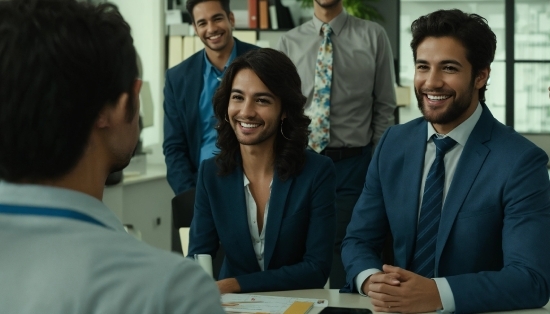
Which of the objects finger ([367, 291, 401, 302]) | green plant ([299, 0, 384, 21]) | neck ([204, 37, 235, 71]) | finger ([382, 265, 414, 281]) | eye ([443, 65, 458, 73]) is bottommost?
finger ([367, 291, 401, 302])

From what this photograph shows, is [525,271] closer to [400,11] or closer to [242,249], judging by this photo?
[242,249]

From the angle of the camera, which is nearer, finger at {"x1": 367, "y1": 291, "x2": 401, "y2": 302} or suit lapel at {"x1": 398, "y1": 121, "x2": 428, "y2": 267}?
finger at {"x1": 367, "y1": 291, "x2": 401, "y2": 302}

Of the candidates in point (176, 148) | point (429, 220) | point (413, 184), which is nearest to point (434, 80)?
point (413, 184)

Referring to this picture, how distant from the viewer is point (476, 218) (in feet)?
6.77

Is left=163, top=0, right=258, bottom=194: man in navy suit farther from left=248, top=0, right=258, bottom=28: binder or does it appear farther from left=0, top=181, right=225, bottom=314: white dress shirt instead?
left=248, top=0, right=258, bottom=28: binder

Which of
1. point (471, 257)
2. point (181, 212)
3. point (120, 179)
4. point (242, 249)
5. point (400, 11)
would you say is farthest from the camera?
point (400, 11)

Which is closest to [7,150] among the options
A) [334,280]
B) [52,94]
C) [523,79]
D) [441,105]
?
[52,94]

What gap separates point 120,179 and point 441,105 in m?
3.09

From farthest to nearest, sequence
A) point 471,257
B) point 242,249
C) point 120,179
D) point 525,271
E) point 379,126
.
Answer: point 120,179 → point 379,126 → point 242,249 → point 471,257 → point 525,271

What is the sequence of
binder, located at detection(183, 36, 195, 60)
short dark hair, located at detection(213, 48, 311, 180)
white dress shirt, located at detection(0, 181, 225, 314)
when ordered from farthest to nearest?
binder, located at detection(183, 36, 195, 60), short dark hair, located at detection(213, 48, 311, 180), white dress shirt, located at detection(0, 181, 225, 314)

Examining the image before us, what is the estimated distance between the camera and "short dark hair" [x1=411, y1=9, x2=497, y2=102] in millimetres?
2258

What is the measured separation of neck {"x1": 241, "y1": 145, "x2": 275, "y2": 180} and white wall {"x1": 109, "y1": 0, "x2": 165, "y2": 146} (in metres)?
3.83

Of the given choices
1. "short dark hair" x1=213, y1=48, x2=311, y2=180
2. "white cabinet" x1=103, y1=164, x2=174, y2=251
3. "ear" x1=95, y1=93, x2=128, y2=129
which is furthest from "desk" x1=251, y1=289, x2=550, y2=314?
"white cabinet" x1=103, y1=164, x2=174, y2=251

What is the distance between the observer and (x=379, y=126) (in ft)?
11.8
